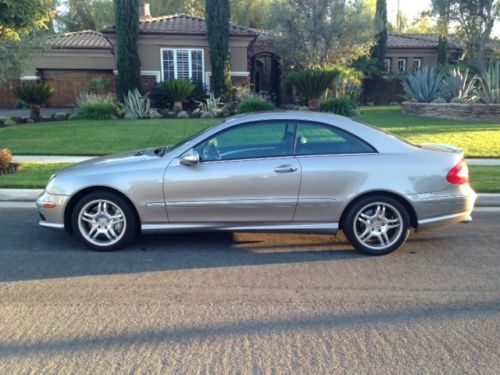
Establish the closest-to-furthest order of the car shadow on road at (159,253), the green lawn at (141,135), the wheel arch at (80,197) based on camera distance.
A: the car shadow on road at (159,253), the wheel arch at (80,197), the green lawn at (141,135)

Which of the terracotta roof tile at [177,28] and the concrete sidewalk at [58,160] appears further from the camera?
the terracotta roof tile at [177,28]

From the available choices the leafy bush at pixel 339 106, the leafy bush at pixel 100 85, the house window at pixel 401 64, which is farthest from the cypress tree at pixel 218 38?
the house window at pixel 401 64

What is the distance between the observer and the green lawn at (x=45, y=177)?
8.30 meters

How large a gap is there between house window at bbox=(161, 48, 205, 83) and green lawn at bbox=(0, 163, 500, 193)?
15186mm

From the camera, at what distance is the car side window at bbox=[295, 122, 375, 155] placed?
5383 mm

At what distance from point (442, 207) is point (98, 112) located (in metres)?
16.0

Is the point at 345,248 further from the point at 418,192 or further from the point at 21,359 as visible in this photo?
the point at 21,359

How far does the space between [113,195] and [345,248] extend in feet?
8.90

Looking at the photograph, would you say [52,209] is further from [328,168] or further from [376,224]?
[376,224]

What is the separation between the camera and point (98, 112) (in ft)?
61.8

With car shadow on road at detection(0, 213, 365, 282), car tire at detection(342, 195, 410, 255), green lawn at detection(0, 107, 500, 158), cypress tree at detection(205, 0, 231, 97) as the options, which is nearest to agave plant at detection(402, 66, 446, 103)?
green lawn at detection(0, 107, 500, 158)

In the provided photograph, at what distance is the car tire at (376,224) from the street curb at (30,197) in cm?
297

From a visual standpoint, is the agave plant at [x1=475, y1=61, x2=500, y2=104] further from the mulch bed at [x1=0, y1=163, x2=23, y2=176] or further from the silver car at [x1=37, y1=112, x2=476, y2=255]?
the mulch bed at [x1=0, y1=163, x2=23, y2=176]

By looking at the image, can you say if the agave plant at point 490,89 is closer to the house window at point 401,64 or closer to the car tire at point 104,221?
the car tire at point 104,221
